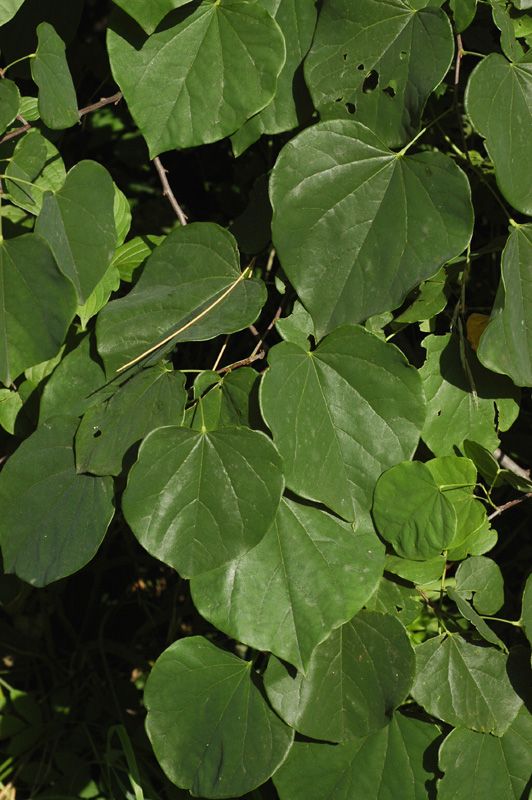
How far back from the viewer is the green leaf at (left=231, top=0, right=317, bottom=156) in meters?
1.25

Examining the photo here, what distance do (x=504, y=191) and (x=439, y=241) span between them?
0.35 ft

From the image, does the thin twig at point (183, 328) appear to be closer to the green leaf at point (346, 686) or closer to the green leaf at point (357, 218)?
the green leaf at point (357, 218)

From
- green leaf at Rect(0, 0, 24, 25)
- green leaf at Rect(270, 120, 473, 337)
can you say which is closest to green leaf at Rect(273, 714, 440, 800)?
green leaf at Rect(270, 120, 473, 337)

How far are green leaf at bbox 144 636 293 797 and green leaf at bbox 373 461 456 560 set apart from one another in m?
0.32


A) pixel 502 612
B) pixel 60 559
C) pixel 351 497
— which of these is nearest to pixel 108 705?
pixel 502 612

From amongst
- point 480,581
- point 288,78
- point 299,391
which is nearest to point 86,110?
point 288,78

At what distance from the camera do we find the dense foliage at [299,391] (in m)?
1.15

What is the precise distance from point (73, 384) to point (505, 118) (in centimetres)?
71

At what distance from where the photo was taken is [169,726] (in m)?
1.34

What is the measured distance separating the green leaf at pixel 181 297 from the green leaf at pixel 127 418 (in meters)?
0.05

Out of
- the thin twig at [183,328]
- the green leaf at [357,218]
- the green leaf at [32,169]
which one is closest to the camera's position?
the green leaf at [357,218]

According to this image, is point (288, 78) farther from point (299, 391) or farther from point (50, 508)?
point (50, 508)

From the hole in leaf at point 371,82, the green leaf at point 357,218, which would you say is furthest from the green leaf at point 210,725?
the hole in leaf at point 371,82

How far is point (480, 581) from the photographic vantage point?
1.36 meters
